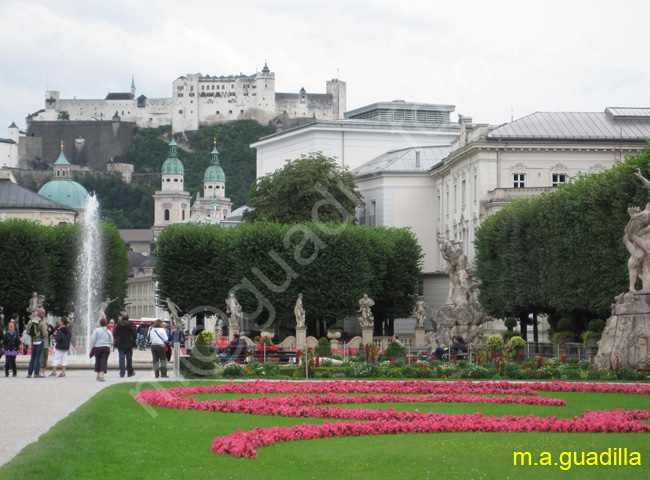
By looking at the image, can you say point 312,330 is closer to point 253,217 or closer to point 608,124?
point 253,217

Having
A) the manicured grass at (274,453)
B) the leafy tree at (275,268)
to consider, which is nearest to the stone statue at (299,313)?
the leafy tree at (275,268)

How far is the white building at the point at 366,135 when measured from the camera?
323 ft

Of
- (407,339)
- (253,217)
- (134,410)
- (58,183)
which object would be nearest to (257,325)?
(407,339)

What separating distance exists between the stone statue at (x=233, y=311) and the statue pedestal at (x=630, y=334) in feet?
104

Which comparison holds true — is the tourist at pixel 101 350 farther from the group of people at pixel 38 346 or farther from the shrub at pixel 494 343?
the shrub at pixel 494 343

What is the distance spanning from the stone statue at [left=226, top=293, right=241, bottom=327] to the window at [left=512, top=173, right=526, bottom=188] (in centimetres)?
1772

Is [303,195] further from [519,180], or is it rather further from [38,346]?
[38,346]

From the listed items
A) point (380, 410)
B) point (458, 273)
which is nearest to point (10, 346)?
point (380, 410)

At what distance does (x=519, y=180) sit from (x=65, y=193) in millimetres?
114063

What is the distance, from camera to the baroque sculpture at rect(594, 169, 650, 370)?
30609 millimetres

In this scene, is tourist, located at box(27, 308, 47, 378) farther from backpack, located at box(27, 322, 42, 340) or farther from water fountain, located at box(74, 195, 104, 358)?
water fountain, located at box(74, 195, 104, 358)

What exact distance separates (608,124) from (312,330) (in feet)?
67.7

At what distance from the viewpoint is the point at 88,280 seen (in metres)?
70.5

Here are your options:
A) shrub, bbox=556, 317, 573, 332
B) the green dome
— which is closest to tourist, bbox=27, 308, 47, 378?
shrub, bbox=556, 317, 573, 332
